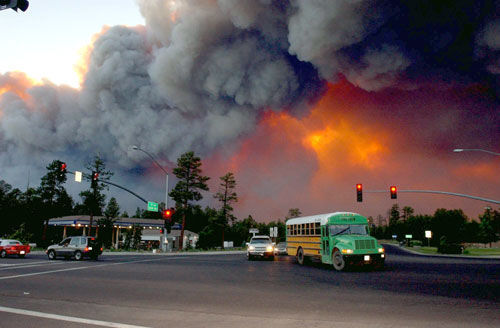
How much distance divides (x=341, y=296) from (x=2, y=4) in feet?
33.8

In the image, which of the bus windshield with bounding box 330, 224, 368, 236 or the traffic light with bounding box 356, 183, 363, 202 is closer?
the bus windshield with bounding box 330, 224, 368, 236

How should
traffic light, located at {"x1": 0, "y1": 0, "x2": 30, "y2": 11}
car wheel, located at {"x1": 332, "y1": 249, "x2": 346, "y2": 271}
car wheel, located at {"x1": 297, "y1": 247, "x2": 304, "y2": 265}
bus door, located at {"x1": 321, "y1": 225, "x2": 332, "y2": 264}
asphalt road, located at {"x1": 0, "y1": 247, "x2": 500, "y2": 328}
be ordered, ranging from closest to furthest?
asphalt road, located at {"x1": 0, "y1": 247, "x2": 500, "y2": 328} → traffic light, located at {"x1": 0, "y1": 0, "x2": 30, "y2": 11} → car wheel, located at {"x1": 332, "y1": 249, "x2": 346, "y2": 271} → bus door, located at {"x1": 321, "y1": 225, "x2": 332, "y2": 264} → car wheel, located at {"x1": 297, "y1": 247, "x2": 304, "y2": 265}

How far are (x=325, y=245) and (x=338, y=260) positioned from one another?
55.9 inches

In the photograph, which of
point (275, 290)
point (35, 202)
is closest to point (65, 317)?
point (275, 290)

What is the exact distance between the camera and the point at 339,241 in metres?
18.3

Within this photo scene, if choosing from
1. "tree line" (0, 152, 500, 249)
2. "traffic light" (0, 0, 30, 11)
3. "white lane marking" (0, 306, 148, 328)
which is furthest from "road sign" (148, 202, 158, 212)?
"traffic light" (0, 0, 30, 11)

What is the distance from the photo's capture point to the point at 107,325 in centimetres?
677

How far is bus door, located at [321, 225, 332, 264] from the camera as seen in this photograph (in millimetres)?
19344

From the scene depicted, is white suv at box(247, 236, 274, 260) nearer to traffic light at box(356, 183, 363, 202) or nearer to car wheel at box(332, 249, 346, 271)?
traffic light at box(356, 183, 363, 202)

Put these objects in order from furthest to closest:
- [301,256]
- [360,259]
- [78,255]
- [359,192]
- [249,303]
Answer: [359,192] < [78,255] < [301,256] < [360,259] < [249,303]

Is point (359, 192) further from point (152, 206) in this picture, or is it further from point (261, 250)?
point (152, 206)

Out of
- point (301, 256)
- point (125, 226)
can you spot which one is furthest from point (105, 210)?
point (301, 256)

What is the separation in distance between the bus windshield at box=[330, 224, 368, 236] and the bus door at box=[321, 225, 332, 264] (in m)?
0.35

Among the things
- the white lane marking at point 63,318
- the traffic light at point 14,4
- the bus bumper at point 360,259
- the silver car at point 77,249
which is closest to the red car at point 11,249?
the silver car at point 77,249
